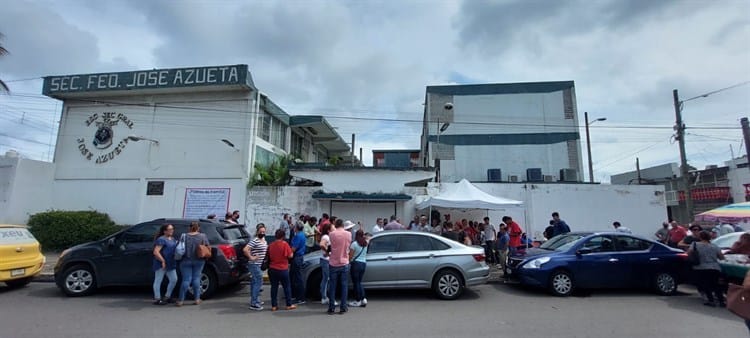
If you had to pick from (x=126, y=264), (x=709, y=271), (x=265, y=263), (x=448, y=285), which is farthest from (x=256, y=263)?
(x=709, y=271)

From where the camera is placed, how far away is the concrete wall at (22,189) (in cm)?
1537

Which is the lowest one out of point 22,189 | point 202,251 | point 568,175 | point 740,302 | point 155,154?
point 740,302

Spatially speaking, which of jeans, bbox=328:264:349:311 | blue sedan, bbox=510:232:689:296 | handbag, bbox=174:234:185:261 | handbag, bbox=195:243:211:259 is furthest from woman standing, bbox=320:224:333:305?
blue sedan, bbox=510:232:689:296

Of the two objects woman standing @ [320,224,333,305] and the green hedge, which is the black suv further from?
the green hedge

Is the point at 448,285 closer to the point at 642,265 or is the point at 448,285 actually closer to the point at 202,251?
the point at 642,265

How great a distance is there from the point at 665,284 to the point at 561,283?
2.46 metres

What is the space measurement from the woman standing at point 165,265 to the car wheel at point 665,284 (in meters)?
10.6

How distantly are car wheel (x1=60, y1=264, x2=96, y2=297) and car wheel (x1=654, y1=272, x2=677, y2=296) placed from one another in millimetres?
12696

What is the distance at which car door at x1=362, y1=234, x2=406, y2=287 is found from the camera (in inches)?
298

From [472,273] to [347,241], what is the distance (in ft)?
9.61

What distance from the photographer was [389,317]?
20.4 feet

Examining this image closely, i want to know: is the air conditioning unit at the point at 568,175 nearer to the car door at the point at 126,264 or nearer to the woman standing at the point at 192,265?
the woman standing at the point at 192,265

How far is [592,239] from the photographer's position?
8453mm

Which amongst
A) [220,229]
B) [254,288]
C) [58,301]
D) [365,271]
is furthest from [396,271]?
[58,301]
